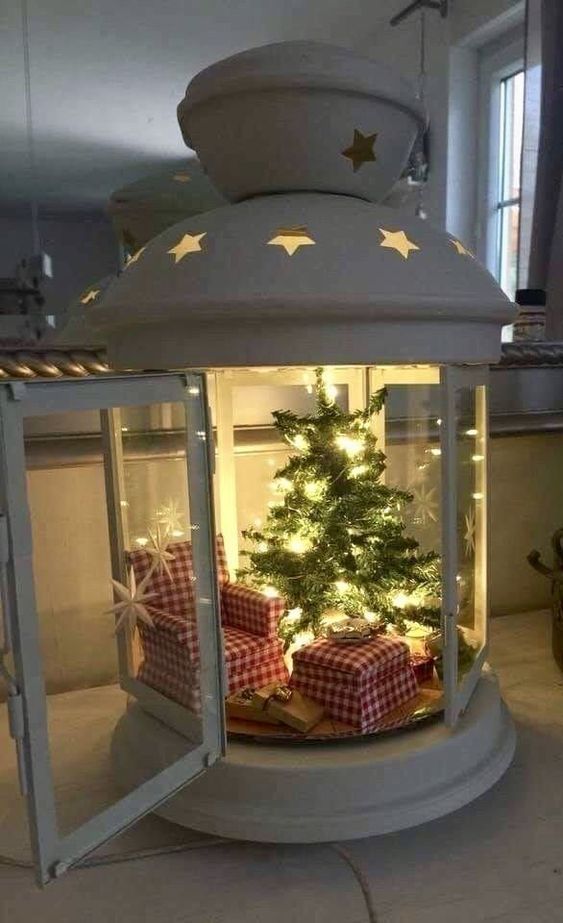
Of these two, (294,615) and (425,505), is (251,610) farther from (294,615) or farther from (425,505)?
(425,505)

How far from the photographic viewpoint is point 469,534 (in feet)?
2.83

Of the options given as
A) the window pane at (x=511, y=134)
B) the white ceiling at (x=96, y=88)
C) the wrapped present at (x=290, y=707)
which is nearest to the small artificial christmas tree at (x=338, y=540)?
the wrapped present at (x=290, y=707)

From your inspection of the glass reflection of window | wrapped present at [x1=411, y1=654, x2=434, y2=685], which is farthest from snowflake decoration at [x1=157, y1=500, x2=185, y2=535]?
the glass reflection of window

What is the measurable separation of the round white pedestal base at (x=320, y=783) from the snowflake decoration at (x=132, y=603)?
0.11m

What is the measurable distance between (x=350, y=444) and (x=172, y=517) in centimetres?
29

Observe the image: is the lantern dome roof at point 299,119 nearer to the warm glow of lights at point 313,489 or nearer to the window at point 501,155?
the warm glow of lights at point 313,489

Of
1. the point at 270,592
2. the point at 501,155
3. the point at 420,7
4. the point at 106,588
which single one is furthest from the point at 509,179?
the point at 106,588

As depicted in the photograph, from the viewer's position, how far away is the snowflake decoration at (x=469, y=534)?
85 centimetres

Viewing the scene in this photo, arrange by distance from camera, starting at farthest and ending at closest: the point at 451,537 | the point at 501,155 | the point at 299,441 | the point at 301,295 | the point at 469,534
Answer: the point at 501,155
the point at 299,441
the point at 469,534
the point at 451,537
the point at 301,295

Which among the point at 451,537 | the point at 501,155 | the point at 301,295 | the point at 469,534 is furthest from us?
the point at 501,155

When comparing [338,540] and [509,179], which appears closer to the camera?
[338,540]

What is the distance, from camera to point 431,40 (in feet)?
4.24

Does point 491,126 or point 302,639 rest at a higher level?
point 491,126

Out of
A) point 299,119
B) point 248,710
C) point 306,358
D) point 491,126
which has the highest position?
point 491,126
